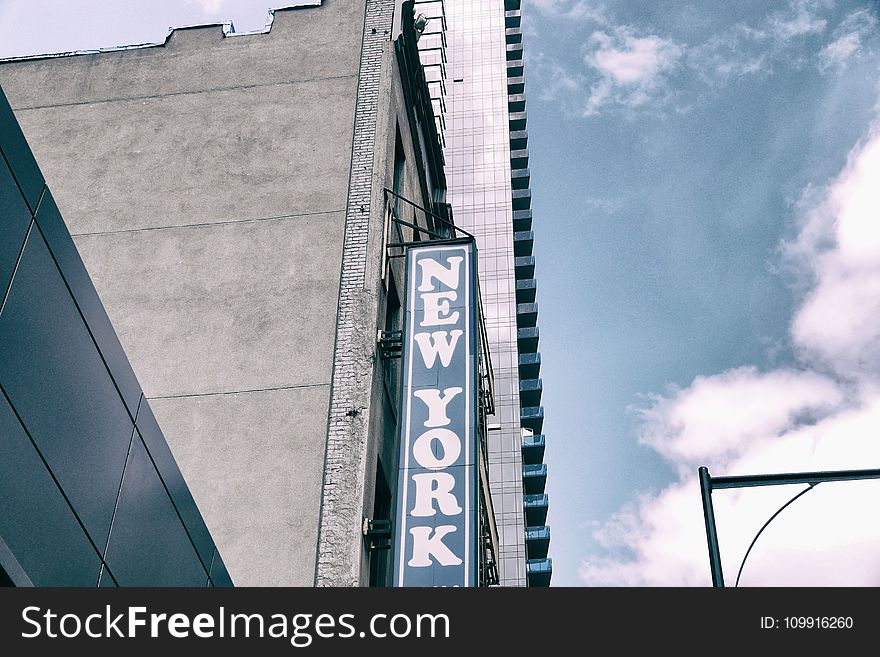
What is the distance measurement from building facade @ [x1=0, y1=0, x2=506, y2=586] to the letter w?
0.98 meters

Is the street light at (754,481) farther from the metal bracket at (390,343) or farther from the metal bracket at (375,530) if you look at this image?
the metal bracket at (390,343)

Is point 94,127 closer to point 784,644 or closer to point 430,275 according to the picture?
point 430,275

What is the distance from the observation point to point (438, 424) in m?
15.9

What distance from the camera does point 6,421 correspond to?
8.00 metres

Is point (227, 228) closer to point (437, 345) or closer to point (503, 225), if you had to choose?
point (437, 345)

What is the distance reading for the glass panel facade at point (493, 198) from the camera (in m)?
78.6

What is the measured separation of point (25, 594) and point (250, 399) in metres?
9.43

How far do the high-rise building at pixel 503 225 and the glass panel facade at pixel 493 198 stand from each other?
0.09m

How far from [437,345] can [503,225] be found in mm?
76807

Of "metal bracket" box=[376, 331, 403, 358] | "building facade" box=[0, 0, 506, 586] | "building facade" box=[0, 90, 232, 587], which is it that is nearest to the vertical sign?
"building facade" box=[0, 0, 506, 586]

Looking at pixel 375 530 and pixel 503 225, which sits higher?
pixel 503 225

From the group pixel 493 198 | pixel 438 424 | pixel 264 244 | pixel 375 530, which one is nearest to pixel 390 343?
pixel 438 424

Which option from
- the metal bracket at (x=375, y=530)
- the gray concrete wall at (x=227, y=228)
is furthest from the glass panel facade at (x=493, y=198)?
the metal bracket at (x=375, y=530)

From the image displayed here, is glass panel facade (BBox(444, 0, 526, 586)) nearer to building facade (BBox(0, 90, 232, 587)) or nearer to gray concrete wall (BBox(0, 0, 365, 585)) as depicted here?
gray concrete wall (BBox(0, 0, 365, 585))
